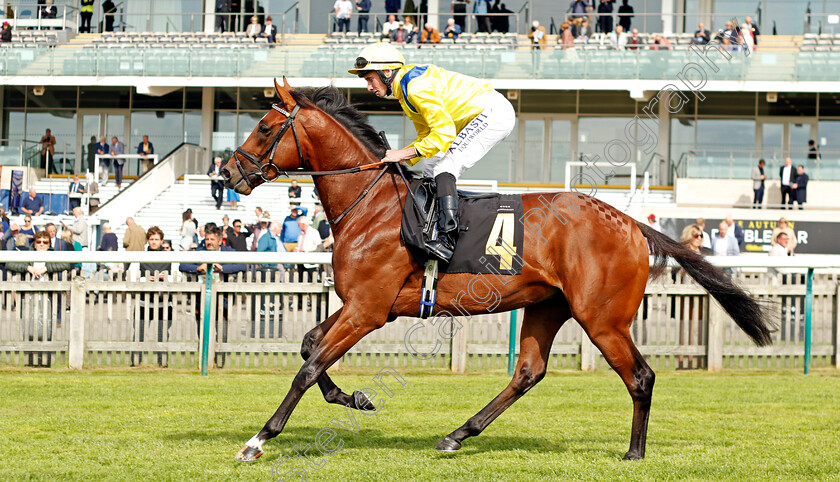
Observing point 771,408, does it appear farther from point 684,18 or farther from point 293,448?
point 684,18

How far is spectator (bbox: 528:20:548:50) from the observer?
22719 mm

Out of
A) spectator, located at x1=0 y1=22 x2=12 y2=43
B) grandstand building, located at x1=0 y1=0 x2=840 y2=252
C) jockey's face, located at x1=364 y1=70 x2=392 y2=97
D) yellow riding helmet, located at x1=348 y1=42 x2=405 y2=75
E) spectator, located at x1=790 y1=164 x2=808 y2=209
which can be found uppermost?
spectator, located at x1=0 y1=22 x2=12 y2=43

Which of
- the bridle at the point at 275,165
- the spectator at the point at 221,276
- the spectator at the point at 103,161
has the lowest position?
the spectator at the point at 221,276

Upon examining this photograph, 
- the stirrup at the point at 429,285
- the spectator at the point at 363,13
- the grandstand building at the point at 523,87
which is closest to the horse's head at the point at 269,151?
the stirrup at the point at 429,285

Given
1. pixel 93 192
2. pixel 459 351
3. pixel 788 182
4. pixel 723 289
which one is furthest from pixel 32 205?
pixel 723 289

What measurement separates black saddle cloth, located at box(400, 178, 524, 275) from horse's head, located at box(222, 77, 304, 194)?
0.78 metres

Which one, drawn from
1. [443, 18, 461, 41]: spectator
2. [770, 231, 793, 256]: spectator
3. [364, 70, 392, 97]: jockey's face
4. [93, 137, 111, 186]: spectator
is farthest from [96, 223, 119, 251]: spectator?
[443, 18, 461, 41]: spectator

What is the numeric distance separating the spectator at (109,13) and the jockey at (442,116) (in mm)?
22254

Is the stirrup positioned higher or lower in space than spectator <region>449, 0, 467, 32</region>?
lower

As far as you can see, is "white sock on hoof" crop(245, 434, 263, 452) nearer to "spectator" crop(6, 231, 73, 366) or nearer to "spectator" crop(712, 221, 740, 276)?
"spectator" crop(6, 231, 73, 366)

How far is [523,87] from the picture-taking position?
72.2 feet

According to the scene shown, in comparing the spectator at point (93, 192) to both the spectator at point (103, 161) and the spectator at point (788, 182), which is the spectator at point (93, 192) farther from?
the spectator at point (788, 182)

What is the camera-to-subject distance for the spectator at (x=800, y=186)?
59.7 feet

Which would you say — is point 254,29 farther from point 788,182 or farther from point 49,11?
point 788,182
